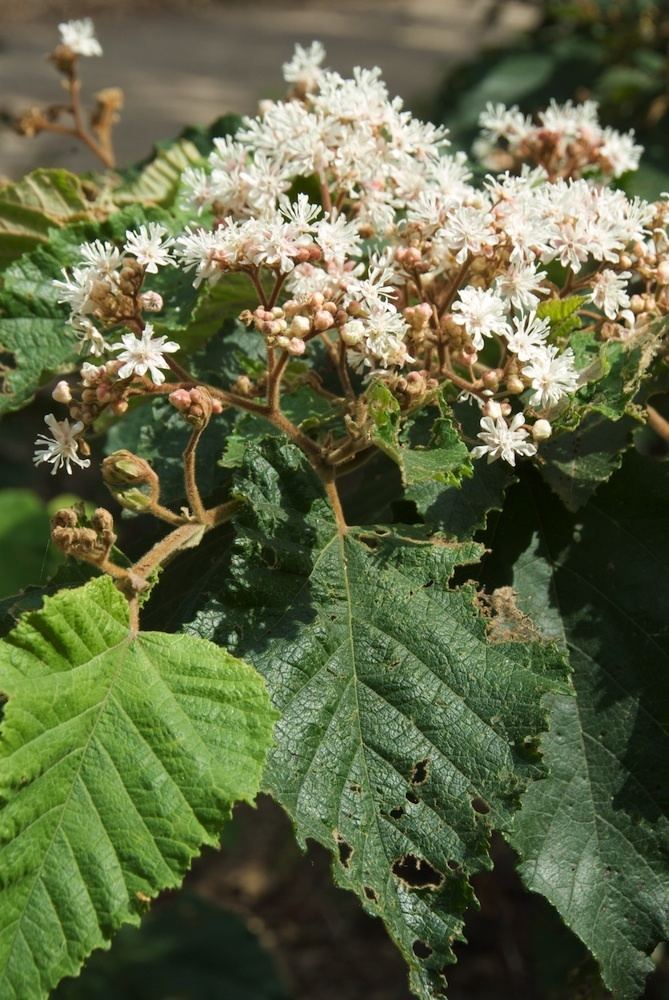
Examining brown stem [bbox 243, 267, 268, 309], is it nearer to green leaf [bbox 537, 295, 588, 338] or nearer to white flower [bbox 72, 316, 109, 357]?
white flower [bbox 72, 316, 109, 357]

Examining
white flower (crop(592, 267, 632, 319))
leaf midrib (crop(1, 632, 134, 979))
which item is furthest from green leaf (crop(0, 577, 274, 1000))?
white flower (crop(592, 267, 632, 319))

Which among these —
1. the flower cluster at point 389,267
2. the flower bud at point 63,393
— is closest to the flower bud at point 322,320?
the flower cluster at point 389,267

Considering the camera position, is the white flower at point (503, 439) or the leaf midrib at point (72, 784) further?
the white flower at point (503, 439)

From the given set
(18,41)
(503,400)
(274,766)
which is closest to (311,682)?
(274,766)

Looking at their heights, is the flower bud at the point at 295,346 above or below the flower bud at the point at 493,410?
below

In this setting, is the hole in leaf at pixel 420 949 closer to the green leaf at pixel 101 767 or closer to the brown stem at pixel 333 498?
the green leaf at pixel 101 767

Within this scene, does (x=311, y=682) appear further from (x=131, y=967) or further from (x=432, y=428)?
(x=131, y=967)

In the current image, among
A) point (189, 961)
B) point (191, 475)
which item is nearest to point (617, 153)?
point (191, 475)
